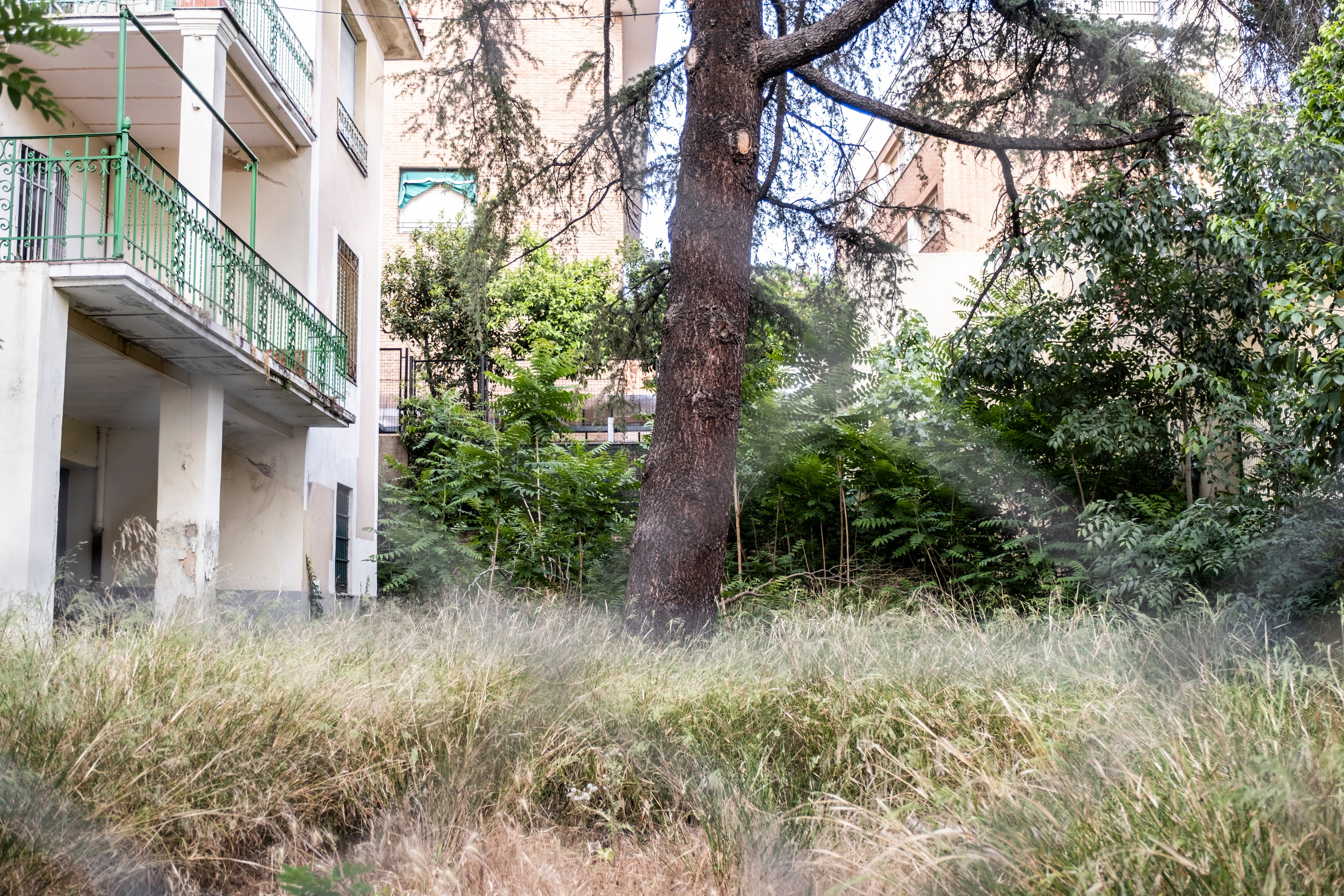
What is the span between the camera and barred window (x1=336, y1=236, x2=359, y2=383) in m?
14.6

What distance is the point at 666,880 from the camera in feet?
12.6

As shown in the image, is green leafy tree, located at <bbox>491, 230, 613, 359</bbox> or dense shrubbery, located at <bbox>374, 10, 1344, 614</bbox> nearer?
dense shrubbery, located at <bbox>374, 10, 1344, 614</bbox>

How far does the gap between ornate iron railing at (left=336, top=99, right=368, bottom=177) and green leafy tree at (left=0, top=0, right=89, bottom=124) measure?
42.1 ft

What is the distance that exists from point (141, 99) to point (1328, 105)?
1137 cm

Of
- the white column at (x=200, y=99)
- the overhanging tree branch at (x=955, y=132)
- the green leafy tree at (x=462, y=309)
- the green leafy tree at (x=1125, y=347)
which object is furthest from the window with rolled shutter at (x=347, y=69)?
the green leafy tree at (x=1125, y=347)

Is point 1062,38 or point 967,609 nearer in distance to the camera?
point 967,609

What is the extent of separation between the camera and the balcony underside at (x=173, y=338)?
7980 mm

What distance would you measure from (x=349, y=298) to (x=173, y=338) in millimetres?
6213

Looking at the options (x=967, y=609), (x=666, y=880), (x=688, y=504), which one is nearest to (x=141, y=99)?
(x=688, y=504)

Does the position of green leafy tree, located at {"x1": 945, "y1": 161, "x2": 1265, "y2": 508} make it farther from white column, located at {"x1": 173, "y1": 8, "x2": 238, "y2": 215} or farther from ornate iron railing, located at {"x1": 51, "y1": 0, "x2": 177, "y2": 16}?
ornate iron railing, located at {"x1": 51, "y1": 0, "x2": 177, "y2": 16}

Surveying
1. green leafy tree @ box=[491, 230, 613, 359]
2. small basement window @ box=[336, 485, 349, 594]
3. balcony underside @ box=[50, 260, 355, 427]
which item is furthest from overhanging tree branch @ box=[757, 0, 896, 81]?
green leafy tree @ box=[491, 230, 613, 359]

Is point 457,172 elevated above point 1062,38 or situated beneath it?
situated beneath

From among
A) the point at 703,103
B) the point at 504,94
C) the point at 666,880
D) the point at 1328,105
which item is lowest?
the point at 666,880

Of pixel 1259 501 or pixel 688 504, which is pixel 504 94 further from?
pixel 1259 501
